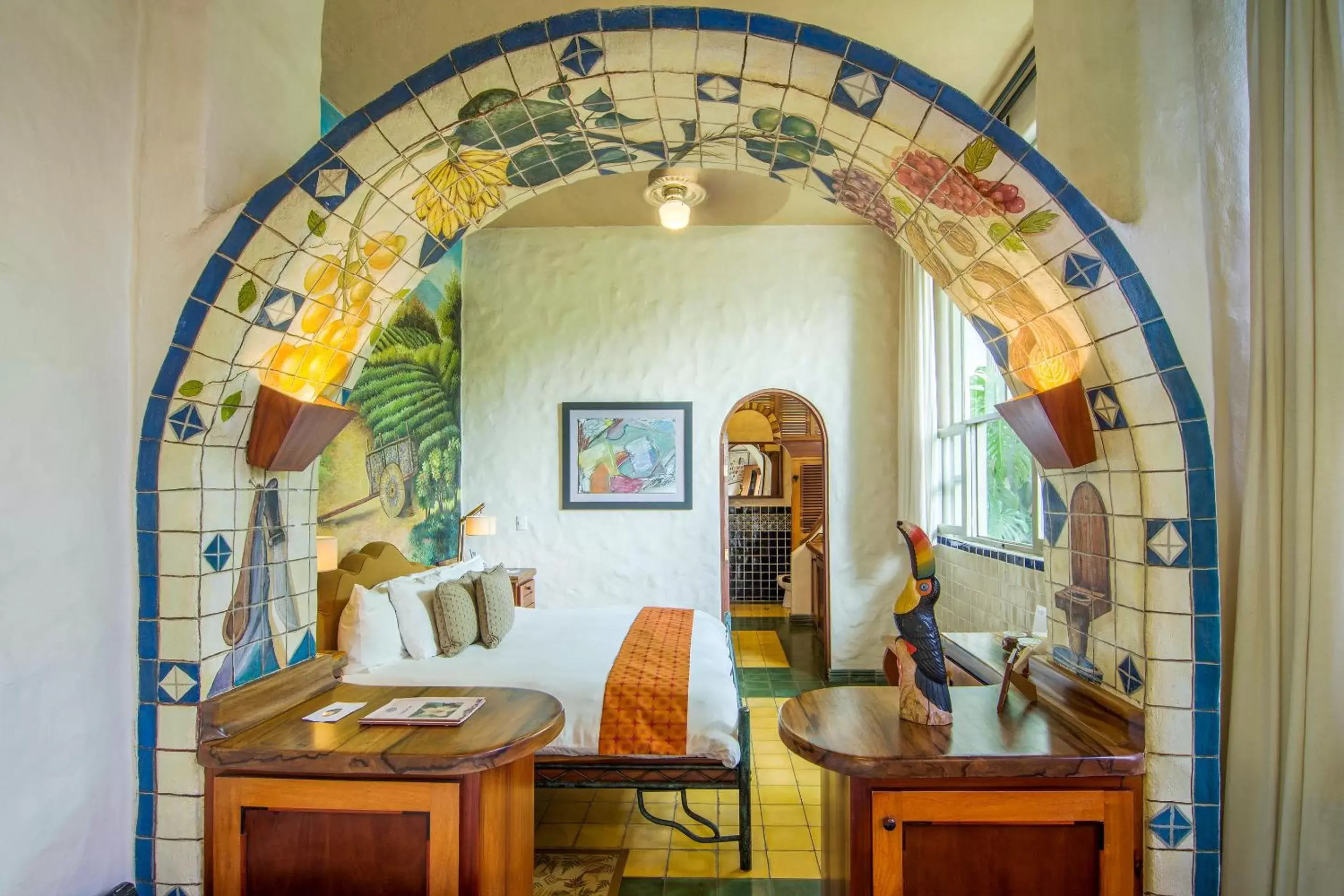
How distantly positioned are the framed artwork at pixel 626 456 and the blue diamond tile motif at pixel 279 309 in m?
3.87

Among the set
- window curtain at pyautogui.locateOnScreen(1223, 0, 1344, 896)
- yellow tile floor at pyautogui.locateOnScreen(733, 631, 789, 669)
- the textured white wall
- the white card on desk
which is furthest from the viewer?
yellow tile floor at pyautogui.locateOnScreen(733, 631, 789, 669)

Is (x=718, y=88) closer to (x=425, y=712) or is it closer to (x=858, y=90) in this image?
(x=858, y=90)

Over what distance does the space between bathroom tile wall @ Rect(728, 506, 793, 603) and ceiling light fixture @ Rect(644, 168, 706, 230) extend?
5.34 metres

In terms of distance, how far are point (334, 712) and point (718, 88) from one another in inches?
85.4

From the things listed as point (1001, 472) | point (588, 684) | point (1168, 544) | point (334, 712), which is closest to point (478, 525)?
point (588, 684)

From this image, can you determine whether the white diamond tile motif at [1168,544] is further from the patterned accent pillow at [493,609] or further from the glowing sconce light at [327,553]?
the glowing sconce light at [327,553]

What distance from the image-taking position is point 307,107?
2.40m

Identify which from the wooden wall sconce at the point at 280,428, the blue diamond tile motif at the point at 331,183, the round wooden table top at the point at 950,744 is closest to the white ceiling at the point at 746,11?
the blue diamond tile motif at the point at 331,183

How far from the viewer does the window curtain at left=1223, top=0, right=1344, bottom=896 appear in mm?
1615

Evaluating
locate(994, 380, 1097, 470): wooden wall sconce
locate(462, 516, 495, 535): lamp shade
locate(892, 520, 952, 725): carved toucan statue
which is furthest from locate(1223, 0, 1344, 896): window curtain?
locate(462, 516, 495, 535): lamp shade

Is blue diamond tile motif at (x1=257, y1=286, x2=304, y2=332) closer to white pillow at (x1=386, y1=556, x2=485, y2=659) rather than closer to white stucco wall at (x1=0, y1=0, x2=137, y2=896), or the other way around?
white stucco wall at (x1=0, y1=0, x2=137, y2=896)

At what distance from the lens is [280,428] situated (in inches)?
84.0

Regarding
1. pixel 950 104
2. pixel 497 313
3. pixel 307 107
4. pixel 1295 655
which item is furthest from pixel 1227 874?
pixel 497 313

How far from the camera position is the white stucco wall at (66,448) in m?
1.64
